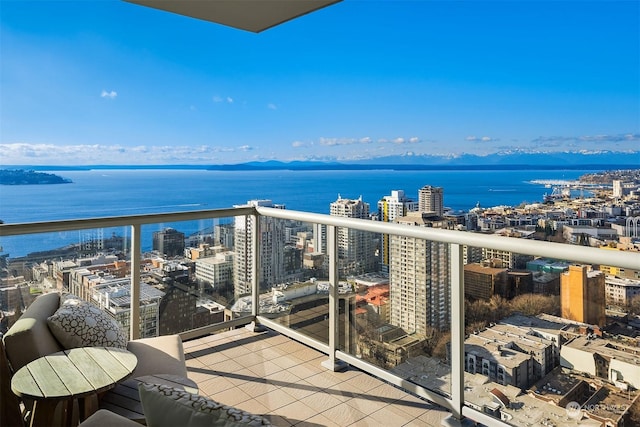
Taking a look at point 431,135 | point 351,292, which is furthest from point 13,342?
point 431,135

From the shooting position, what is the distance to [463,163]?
34.7ft

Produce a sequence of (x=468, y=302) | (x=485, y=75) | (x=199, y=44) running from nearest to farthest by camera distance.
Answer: (x=468, y=302)
(x=485, y=75)
(x=199, y=44)

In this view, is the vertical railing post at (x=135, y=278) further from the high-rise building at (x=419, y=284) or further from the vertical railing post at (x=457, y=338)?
the vertical railing post at (x=457, y=338)

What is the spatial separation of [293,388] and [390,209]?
2379mm

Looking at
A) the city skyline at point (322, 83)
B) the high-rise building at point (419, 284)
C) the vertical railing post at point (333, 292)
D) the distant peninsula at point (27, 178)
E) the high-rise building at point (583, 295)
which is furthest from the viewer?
the city skyline at point (322, 83)

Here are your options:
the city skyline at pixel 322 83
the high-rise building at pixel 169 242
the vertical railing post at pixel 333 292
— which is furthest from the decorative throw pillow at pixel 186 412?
the city skyline at pixel 322 83

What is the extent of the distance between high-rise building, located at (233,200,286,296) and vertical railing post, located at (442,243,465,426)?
5.83 ft

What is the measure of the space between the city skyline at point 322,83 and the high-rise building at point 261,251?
8.13 m

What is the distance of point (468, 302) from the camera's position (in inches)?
94.0

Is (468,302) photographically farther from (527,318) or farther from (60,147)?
(60,147)

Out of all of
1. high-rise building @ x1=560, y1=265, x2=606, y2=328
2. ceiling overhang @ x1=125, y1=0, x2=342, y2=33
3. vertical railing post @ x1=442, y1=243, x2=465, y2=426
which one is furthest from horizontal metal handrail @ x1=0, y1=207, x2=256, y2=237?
high-rise building @ x1=560, y1=265, x2=606, y2=328

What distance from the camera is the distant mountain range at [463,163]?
8.04 meters

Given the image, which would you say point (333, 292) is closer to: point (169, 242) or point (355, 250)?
point (355, 250)

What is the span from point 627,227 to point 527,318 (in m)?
2.24
